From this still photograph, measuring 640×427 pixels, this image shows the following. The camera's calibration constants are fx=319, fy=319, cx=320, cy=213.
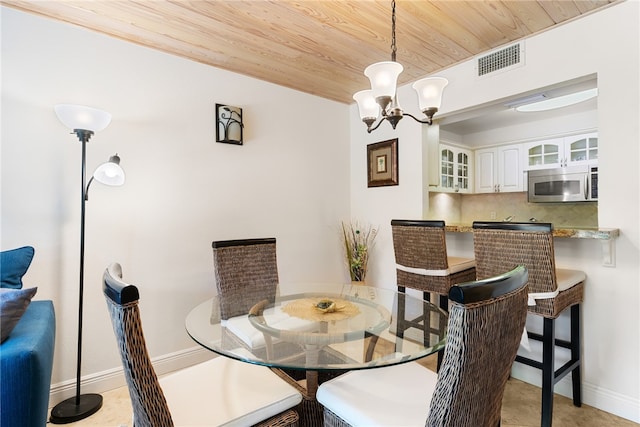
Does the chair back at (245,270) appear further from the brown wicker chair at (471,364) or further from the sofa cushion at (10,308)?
the brown wicker chair at (471,364)

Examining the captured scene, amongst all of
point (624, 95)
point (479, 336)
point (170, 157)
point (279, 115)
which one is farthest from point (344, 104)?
point (479, 336)

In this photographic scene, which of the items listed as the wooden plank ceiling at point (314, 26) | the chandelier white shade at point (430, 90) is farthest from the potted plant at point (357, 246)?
the chandelier white shade at point (430, 90)

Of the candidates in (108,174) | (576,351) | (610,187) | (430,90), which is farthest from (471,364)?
(108,174)

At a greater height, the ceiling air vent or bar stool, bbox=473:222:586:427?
the ceiling air vent

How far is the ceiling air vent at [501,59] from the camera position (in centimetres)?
235

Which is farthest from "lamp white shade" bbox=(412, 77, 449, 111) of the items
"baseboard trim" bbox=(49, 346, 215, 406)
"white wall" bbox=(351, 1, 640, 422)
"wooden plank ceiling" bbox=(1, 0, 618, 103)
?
"baseboard trim" bbox=(49, 346, 215, 406)

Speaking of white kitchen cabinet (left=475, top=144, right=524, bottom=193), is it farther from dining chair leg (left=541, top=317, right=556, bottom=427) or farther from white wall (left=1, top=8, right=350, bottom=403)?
dining chair leg (left=541, top=317, right=556, bottom=427)

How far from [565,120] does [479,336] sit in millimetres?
4387

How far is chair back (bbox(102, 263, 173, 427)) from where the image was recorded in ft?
2.86

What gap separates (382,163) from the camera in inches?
132

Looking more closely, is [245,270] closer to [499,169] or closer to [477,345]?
[477,345]

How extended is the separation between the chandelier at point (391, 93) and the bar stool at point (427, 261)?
0.78 metres

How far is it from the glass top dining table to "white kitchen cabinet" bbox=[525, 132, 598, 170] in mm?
3303

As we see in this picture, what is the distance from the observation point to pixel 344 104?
369 cm
